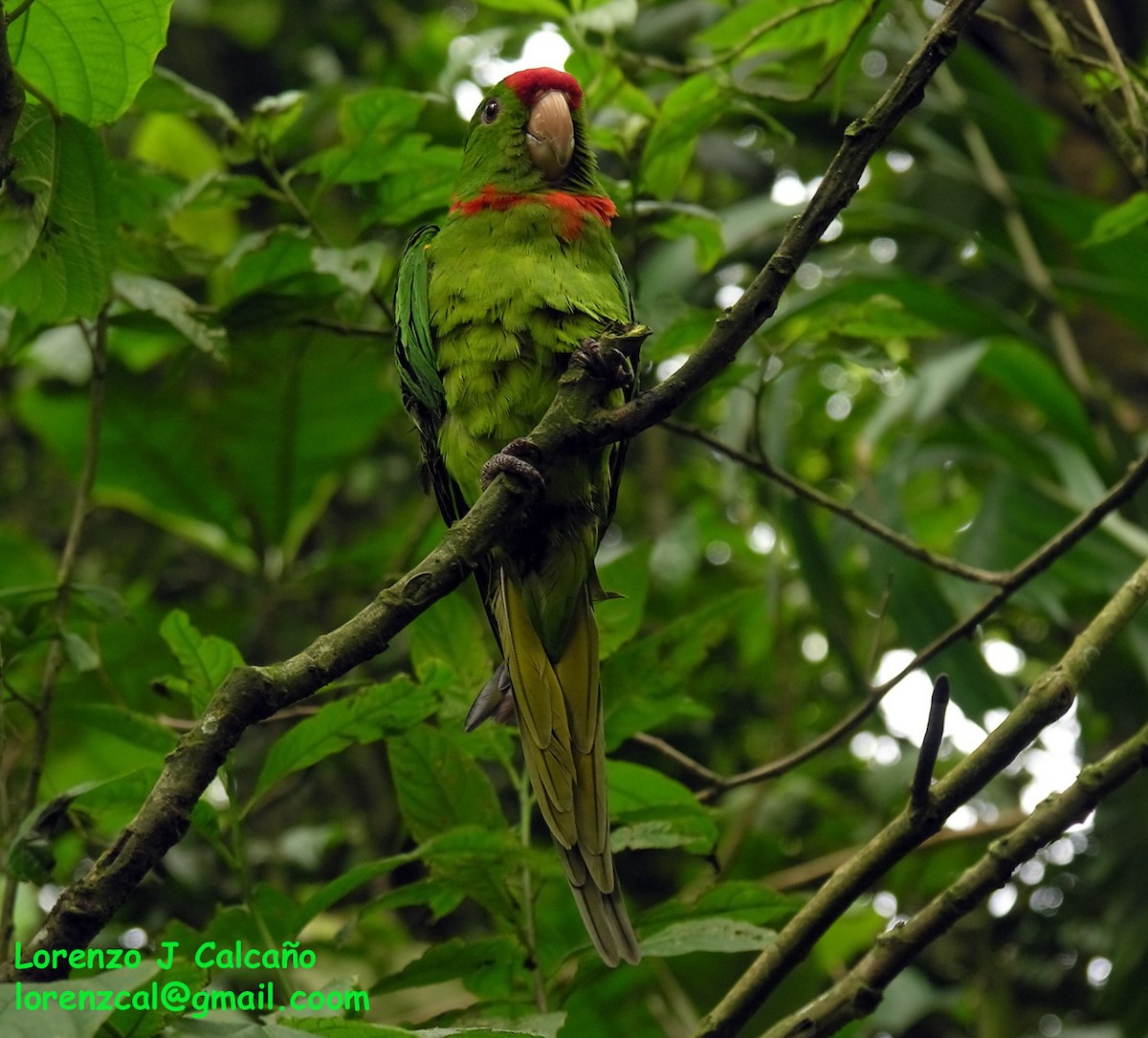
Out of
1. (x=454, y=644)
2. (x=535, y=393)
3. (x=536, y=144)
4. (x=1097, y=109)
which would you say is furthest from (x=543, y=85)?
(x=454, y=644)

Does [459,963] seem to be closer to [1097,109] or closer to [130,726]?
[130,726]

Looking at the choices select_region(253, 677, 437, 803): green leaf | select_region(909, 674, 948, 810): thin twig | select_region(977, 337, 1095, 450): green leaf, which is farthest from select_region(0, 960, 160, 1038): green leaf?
select_region(977, 337, 1095, 450): green leaf

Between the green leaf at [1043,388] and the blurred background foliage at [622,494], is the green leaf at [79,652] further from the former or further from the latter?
the green leaf at [1043,388]

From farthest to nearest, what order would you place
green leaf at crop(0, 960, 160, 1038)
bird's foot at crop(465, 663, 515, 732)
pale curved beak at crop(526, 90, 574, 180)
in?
pale curved beak at crop(526, 90, 574, 180) → bird's foot at crop(465, 663, 515, 732) → green leaf at crop(0, 960, 160, 1038)

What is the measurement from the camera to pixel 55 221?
158cm

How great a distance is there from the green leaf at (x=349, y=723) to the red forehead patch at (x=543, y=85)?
3.82ft

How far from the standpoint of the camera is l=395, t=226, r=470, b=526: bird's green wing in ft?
6.61

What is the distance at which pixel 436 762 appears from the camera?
1697mm

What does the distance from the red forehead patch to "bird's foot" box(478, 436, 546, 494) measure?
833mm

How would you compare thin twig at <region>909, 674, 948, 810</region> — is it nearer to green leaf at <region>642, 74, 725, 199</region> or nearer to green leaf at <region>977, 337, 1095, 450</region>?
green leaf at <region>642, 74, 725, 199</region>

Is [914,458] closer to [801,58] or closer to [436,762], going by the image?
[801,58]

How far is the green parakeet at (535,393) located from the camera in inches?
70.0

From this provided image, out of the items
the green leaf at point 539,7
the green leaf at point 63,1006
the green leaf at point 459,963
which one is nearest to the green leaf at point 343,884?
the green leaf at point 459,963

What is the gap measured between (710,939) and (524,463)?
641 millimetres
